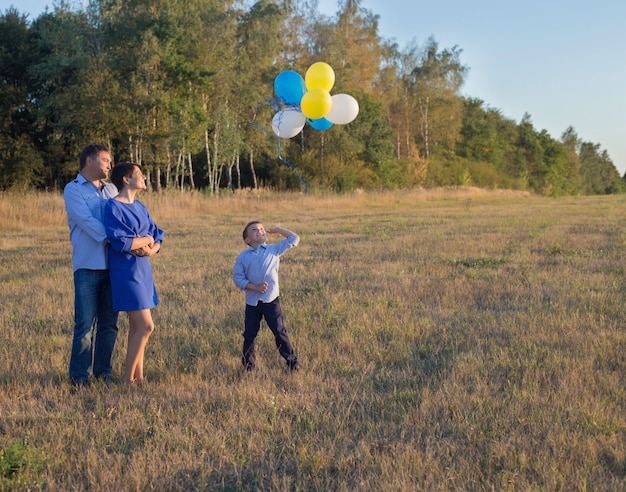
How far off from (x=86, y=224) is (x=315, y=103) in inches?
148

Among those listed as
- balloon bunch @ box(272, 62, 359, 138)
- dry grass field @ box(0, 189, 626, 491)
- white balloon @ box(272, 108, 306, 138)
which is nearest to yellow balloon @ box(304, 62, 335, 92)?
balloon bunch @ box(272, 62, 359, 138)

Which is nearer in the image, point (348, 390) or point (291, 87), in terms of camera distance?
point (348, 390)

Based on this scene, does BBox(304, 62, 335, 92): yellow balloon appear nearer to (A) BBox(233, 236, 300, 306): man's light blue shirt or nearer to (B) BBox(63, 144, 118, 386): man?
(A) BBox(233, 236, 300, 306): man's light blue shirt

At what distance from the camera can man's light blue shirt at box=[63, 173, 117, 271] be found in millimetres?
4488

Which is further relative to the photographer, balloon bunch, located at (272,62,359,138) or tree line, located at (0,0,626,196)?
tree line, located at (0,0,626,196)

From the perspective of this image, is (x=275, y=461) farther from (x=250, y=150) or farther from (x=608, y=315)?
(x=250, y=150)

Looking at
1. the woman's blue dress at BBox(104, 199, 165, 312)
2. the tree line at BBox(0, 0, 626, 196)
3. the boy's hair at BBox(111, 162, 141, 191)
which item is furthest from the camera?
the tree line at BBox(0, 0, 626, 196)

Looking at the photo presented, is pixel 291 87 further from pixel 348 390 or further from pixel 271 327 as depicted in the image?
pixel 348 390

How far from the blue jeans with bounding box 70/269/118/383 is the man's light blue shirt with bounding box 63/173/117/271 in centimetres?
12

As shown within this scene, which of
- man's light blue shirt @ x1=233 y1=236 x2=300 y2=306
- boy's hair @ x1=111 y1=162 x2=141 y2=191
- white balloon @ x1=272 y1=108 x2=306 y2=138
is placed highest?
white balloon @ x1=272 y1=108 x2=306 y2=138

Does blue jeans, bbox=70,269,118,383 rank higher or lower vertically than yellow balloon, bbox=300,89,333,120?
lower

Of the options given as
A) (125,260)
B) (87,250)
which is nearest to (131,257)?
(125,260)

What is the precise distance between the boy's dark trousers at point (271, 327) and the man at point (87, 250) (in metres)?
1.24

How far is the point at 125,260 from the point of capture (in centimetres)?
455
